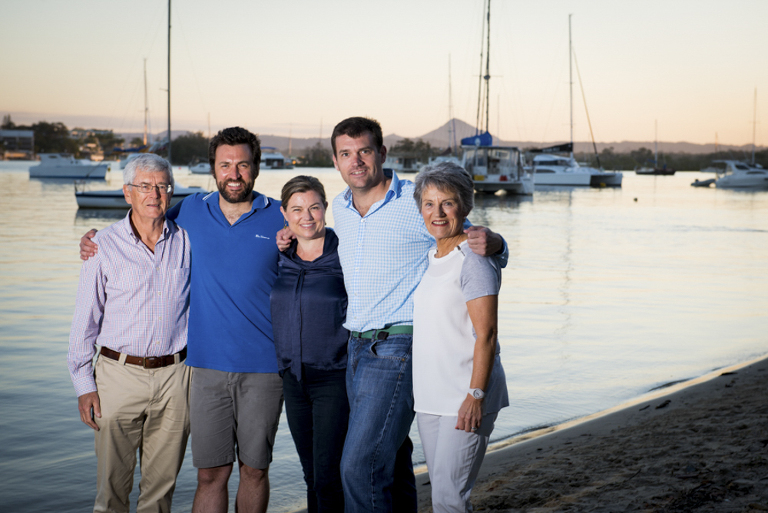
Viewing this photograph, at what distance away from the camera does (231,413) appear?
3.70 m

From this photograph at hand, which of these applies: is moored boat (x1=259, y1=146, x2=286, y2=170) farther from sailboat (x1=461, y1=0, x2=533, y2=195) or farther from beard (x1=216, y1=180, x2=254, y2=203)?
beard (x1=216, y1=180, x2=254, y2=203)

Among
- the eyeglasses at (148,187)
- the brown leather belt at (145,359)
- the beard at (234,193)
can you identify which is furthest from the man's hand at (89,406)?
the beard at (234,193)

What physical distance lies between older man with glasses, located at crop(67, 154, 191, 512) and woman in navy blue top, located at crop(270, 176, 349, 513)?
1.83 feet

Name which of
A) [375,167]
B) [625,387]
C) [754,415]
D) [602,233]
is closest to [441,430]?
[375,167]

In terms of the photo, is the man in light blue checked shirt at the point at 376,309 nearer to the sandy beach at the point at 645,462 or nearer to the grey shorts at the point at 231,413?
the grey shorts at the point at 231,413

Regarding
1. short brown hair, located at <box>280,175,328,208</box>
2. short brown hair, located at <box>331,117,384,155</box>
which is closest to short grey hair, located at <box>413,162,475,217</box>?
short brown hair, located at <box>331,117,384,155</box>

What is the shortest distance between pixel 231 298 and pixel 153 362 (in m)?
0.50

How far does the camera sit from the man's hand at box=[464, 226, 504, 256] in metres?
2.92

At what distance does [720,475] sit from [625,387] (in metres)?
3.89

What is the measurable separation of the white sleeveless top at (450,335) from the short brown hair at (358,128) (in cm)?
83

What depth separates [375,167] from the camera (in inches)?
137

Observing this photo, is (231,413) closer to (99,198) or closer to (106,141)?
(99,198)

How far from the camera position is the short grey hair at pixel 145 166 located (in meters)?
3.56

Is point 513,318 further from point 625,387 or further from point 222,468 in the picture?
Result: point 222,468
